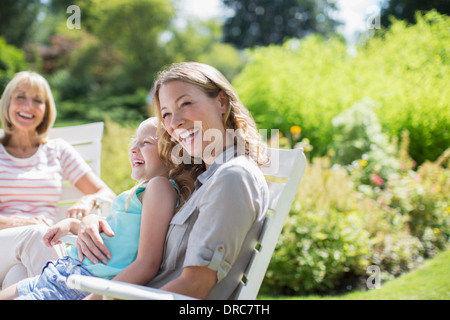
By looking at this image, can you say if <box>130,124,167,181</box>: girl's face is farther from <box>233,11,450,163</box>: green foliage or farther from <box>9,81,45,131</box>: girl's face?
<box>233,11,450,163</box>: green foliage

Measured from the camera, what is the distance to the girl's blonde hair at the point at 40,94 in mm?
3010

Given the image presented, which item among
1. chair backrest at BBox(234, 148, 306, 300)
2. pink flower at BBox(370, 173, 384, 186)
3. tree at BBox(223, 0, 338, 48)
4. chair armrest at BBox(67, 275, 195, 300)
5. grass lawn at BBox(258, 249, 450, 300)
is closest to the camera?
chair armrest at BBox(67, 275, 195, 300)

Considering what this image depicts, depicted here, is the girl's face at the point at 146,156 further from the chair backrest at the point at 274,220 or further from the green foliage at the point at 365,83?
the green foliage at the point at 365,83

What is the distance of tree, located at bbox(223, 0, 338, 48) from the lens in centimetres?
2439

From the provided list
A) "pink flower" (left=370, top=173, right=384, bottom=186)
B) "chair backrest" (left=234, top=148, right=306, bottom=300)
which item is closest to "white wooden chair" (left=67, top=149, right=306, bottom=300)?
"chair backrest" (left=234, top=148, right=306, bottom=300)

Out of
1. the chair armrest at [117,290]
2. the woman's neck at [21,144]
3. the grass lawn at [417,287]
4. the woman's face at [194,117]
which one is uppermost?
the woman's face at [194,117]

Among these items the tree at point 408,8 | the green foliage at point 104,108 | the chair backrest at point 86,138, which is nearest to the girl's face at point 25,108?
the chair backrest at point 86,138

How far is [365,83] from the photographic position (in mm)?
6801

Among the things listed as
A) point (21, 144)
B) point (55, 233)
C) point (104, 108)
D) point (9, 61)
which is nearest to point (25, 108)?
point (21, 144)

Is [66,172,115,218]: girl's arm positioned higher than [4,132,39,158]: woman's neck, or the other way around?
[4,132,39,158]: woman's neck

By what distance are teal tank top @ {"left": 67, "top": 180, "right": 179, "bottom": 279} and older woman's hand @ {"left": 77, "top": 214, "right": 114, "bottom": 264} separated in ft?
0.07

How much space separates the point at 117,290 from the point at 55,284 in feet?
1.75

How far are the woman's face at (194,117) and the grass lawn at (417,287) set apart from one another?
2.24m
